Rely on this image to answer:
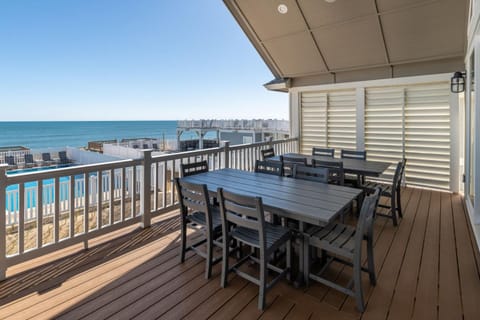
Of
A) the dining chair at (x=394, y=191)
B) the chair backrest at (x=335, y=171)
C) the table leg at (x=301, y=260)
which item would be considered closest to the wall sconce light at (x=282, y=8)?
the chair backrest at (x=335, y=171)

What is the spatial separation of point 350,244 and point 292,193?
68cm

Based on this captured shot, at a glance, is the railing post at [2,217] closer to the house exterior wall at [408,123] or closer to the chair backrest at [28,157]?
the house exterior wall at [408,123]

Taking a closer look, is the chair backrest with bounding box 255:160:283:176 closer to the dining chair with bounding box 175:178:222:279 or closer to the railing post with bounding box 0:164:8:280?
the dining chair with bounding box 175:178:222:279

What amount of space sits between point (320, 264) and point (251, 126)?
1710 cm

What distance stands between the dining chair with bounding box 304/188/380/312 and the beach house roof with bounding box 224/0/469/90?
13.4 feet

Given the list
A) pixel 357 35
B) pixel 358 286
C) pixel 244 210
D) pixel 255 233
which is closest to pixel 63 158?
pixel 357 35

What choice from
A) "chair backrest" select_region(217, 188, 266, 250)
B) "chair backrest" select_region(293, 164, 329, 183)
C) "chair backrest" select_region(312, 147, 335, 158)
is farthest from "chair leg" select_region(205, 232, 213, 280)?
"chair backrest" select_region(312, 147, 335, 158)

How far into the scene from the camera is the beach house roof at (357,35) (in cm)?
455

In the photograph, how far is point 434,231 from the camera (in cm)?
348

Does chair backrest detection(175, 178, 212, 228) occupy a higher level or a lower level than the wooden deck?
higher

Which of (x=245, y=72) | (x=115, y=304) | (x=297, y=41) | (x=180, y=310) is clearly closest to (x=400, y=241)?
(x=180, y=310)

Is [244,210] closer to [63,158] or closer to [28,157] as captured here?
[28,157]

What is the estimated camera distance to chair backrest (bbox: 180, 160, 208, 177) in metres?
3.35

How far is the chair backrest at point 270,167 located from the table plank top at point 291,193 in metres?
0.18
